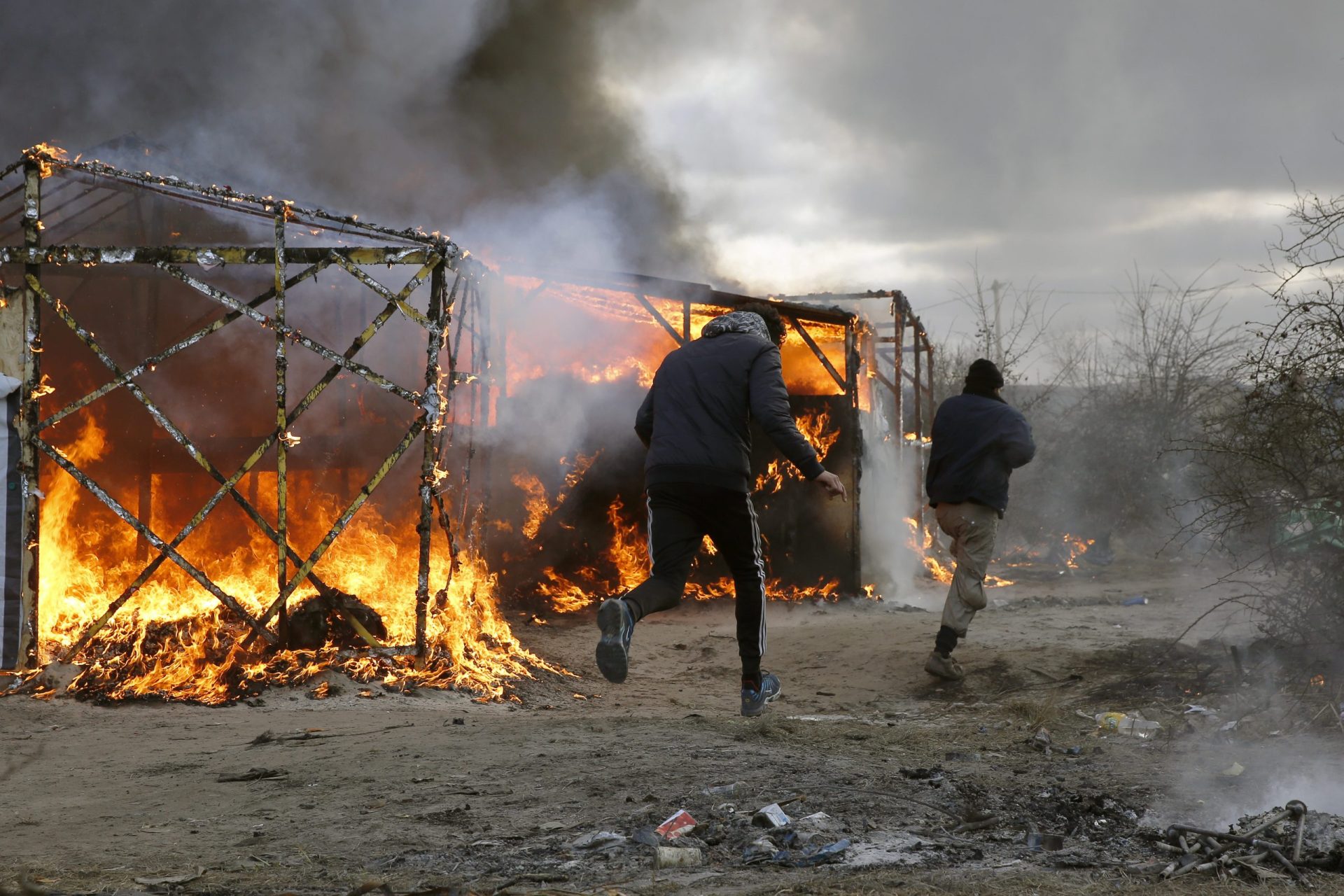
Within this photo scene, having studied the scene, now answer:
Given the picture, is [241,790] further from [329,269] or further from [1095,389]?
[1095,389]

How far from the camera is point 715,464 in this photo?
15.7ft

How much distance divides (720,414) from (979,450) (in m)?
2.50

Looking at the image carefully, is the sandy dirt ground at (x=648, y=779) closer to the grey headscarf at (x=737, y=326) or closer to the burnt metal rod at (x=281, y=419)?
the burnt metal rod at (x=281, y=419)

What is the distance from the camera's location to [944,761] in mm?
4301

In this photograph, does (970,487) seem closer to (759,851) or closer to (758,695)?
(758,695)

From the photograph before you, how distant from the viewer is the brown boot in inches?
263

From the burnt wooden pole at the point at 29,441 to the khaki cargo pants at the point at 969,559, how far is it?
567 centimetres

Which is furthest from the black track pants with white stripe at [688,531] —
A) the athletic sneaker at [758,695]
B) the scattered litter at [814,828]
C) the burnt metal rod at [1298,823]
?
the burnt metal rod at [1298,823]

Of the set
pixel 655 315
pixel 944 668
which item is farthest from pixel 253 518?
pixel 655 315

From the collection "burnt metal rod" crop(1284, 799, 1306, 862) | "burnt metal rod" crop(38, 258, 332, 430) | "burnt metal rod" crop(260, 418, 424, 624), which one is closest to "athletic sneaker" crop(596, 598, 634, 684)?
"burnt metal rod" crop(1284, 799, 1306, 862)

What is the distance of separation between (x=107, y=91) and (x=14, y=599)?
33.3ft

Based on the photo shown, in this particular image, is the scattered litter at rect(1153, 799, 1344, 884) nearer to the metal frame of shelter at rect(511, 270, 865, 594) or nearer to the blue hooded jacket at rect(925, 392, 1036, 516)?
the blue hooded jacket at rect(925, 392, 1036, 516)

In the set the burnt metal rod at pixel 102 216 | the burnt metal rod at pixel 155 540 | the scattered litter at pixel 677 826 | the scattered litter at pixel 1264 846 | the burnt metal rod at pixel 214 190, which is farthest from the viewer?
the burnt metal rod at pixel 102 216

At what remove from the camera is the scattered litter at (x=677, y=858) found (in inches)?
117
